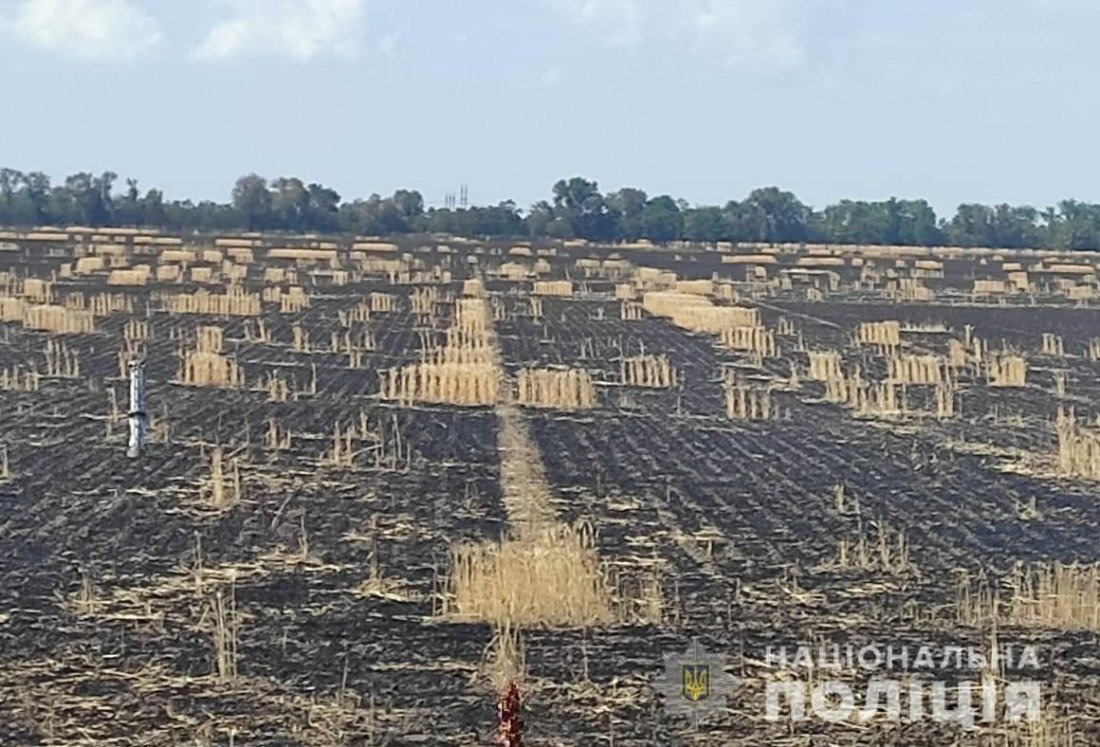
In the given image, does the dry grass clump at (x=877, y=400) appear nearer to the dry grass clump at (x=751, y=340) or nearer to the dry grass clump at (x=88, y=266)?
the dry grass clump at (x=751, y=340)

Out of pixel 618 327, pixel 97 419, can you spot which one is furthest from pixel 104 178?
pixel 97 419

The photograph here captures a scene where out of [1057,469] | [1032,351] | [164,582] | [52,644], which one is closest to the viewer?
[52,644]

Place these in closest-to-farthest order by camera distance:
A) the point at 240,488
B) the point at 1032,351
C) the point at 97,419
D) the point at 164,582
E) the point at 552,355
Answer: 1. the point at 164,582
2. the point at 240,488
3. the point at 97,419
4. the point at 552,355
5. the point at 1032,351

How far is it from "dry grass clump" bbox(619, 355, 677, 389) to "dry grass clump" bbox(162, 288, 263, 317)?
11.6 metres

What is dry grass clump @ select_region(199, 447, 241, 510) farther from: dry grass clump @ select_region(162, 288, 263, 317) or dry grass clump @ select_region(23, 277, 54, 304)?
dry grass clump @ select_region(23, 277, 54, 304)

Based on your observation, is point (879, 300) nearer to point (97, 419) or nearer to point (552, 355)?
point (552, 355)

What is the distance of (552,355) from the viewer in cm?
2647

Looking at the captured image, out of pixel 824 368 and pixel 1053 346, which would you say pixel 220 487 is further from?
pixel 1053 346

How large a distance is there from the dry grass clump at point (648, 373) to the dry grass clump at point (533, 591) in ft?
40.6

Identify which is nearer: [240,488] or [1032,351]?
[240,488]

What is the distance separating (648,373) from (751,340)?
684cm

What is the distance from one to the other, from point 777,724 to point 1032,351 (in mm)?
23604

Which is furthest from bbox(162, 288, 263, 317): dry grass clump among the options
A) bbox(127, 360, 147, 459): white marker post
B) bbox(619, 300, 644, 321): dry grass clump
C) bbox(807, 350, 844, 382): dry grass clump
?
bbox(127, 360, 147, 459): white marker post

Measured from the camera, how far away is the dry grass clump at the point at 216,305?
33531 millimetres
